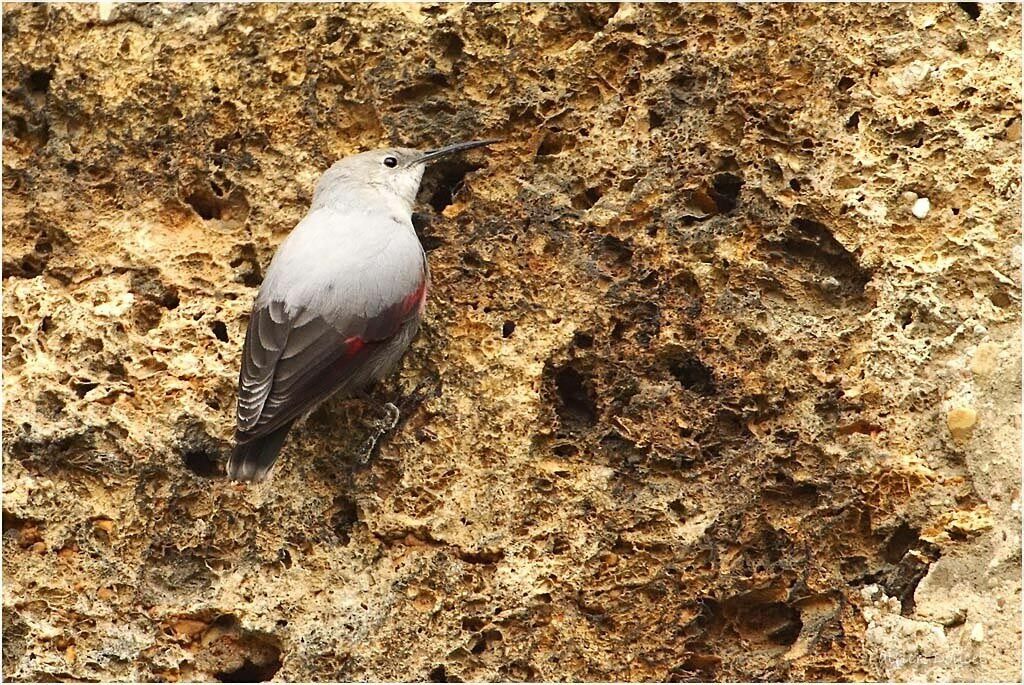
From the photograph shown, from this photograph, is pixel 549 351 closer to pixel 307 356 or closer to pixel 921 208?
pixel 307 356

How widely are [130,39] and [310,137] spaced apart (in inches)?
29.2

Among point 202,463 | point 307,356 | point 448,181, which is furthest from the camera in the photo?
point 448,181

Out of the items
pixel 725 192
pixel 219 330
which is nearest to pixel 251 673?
pixel 219 330

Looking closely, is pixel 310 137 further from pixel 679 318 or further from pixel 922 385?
pixel 922 385

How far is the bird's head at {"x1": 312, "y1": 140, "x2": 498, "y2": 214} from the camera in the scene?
4262mm

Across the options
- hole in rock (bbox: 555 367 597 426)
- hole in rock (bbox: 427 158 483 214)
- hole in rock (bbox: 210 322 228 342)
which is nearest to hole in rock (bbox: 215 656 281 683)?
hole in rock (bbox: 210 322 228 342)

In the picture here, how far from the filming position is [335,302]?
13.6ft

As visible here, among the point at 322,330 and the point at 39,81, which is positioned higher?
the point at 39,81

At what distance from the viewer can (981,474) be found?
377 centimetres

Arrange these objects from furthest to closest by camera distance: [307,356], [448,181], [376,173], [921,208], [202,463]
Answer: [448,181] < [376,173] < [202,463] < [307,356] < [921,208]

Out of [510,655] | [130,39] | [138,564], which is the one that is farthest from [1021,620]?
[130,39]

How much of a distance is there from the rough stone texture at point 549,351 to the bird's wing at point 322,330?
0.54ft

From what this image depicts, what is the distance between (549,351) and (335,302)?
0.72 m

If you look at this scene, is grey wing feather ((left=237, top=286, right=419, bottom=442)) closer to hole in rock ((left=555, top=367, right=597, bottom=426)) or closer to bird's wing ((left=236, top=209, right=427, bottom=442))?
bird's wing ((left=236, top=209, right=427, bottom=442))
